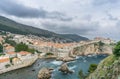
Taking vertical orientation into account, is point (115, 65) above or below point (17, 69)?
above

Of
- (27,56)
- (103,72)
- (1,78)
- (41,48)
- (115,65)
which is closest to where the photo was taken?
(115,65)

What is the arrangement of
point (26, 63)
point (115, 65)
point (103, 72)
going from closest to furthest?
point (115, 65) < point (103, 72) < point (26, 63)

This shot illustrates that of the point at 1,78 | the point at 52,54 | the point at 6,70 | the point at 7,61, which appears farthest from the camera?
the point at 52,54

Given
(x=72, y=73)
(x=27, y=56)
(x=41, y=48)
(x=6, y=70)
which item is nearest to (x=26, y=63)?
(x=27, y=56)

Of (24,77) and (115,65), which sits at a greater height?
(115,65)

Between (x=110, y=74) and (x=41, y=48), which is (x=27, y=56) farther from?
(x=110, y=74)

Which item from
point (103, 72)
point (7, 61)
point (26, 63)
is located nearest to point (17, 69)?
point (7, 61)

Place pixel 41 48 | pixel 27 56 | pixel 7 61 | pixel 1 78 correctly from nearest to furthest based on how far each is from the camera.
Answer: pixel 1 78, pixel 7 61, pixel 27 56, pixel 41 48

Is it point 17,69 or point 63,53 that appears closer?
point 17,69

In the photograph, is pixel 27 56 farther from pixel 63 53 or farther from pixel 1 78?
pixel 63 53
